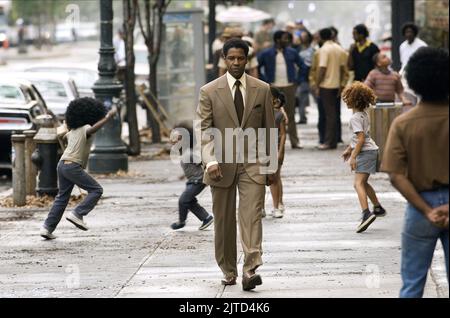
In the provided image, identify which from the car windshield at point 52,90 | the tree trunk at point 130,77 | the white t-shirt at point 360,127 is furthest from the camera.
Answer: the car windshield at point 52,90

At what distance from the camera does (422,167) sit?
7.47 m

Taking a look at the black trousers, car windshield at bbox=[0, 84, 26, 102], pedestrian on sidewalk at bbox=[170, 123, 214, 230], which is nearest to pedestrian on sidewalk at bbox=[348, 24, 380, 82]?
the black trousers

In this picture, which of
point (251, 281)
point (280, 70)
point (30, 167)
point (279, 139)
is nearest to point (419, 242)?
point (251, 281)

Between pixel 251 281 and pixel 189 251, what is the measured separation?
250 cm

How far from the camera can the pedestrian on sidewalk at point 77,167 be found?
13633 millimetres

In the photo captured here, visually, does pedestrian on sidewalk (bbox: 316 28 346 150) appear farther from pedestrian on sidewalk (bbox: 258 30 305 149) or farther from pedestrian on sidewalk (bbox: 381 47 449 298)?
pedestrian on sidewalk (bbox: 381 47 449 298)

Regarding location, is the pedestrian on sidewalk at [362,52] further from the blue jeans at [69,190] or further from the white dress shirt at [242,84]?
the white dress shirt at [242,84]

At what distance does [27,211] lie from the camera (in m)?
16.1

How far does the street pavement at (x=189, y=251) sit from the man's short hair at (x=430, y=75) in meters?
2.44

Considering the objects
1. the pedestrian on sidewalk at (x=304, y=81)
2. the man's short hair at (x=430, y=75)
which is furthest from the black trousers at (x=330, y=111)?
the man's short hair at (x=430, y=75)

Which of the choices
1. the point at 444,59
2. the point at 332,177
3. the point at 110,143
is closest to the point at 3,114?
the point at 110,143

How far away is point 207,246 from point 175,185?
5717mm

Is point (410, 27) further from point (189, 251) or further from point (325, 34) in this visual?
point (189, 251)
